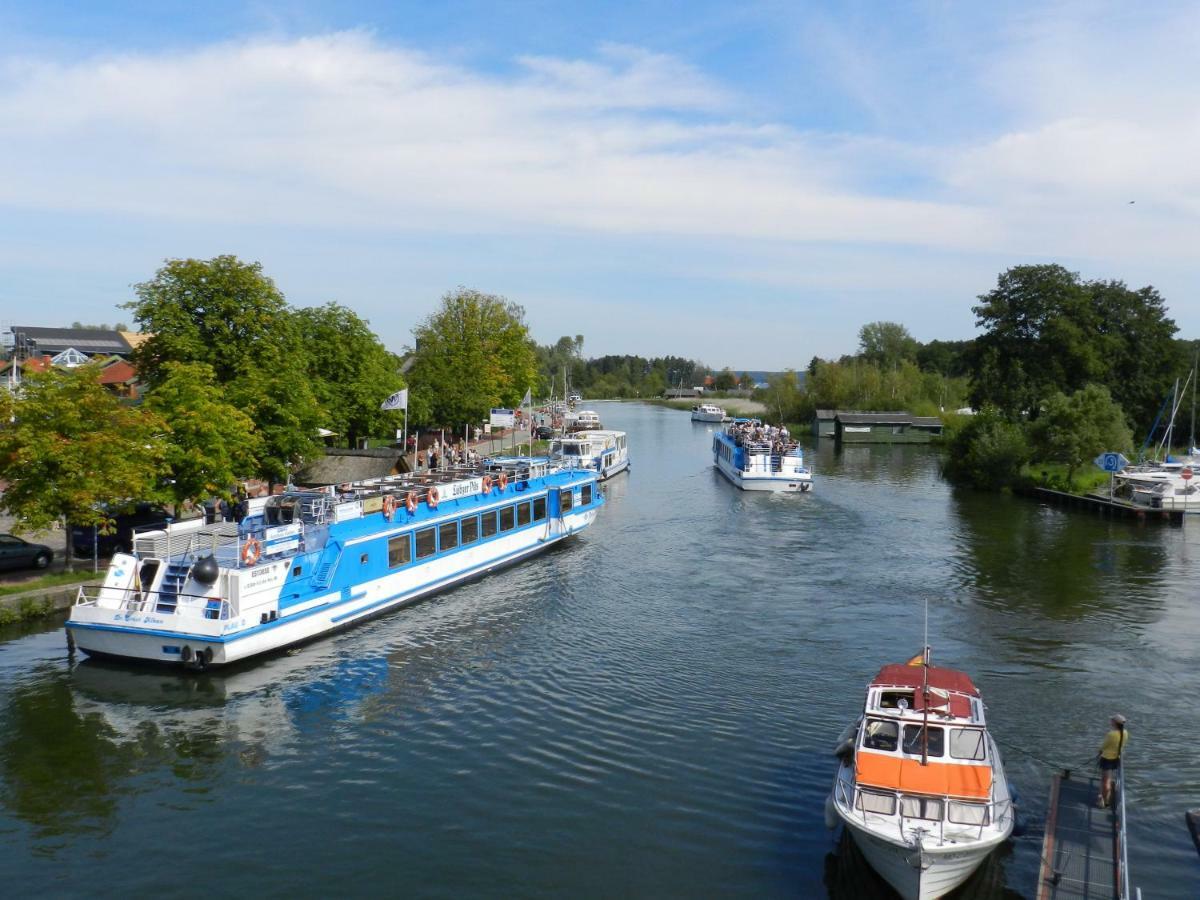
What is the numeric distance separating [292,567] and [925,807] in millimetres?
18076

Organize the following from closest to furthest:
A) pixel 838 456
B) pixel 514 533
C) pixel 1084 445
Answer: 1. pixel 514 533
2. pixel 1084 445
3. pixel 838 456

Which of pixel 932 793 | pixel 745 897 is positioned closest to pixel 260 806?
pixel 745 897

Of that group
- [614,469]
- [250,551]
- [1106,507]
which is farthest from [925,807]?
[614,469]

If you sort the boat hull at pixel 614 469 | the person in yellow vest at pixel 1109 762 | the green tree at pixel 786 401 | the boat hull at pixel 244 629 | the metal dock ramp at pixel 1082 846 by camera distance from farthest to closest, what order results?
the green tree at pixel 786 401
the boat hull at pixel 614 469
the boat hull at pixel 244 629
the person in yellow vest at pixel 1109 762
the metal dock ramp at pixel 1082 846

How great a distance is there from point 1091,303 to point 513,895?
2864 inches

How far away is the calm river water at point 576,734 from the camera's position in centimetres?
1523

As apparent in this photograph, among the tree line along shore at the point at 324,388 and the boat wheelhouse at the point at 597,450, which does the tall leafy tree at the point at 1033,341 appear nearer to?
the tree line along shore at the point at 324,388

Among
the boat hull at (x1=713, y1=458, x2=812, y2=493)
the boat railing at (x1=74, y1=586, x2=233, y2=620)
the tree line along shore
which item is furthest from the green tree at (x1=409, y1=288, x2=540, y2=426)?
the boat railing at (x1=74, y1=586, x2=233, y2=620)

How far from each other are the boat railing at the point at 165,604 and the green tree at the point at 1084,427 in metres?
53.1

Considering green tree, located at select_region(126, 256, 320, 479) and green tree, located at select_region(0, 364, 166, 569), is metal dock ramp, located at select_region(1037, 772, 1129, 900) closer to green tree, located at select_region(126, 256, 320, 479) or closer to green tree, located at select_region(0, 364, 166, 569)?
green tree, located at select_region(0, 364, 166, 569)

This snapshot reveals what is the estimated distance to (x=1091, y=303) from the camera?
7219cm

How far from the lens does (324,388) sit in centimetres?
5506

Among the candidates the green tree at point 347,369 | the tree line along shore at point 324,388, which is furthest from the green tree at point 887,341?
the green tree at point 347,369

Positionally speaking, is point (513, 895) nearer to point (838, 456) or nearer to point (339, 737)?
point (339, 737)
